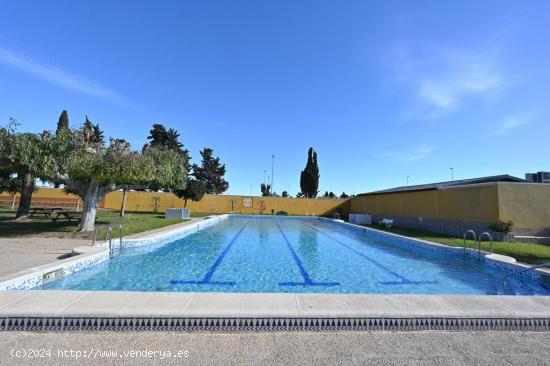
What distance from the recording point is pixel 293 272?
23.3 feet

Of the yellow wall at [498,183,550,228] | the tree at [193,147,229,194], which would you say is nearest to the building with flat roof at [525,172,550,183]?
the yellow wall at [498,183,550,228]

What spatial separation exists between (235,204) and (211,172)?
16885 millimetres

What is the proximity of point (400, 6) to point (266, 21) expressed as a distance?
5558mm

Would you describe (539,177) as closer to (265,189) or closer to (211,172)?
(211,172)

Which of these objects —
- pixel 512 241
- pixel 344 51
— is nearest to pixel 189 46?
pixel 344 51

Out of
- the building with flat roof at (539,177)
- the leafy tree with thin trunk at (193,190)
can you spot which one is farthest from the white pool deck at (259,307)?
the leafy tree with thin trunk at (193,190)

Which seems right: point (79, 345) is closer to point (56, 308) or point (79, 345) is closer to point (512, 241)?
point (56, 308)

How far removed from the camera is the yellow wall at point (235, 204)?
30.0 meters

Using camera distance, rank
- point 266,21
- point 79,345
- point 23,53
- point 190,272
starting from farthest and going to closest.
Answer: point 266,21
point 23,53
point 190,272
point 79,345

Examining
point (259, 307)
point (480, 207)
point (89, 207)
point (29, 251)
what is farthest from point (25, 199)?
point (480, 207)

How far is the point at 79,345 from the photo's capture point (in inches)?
111

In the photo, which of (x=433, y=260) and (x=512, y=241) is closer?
(x=433, y=260)

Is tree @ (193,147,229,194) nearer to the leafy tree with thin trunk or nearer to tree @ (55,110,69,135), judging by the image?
the leafy tree with thin trunk

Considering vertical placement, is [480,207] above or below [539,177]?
below
